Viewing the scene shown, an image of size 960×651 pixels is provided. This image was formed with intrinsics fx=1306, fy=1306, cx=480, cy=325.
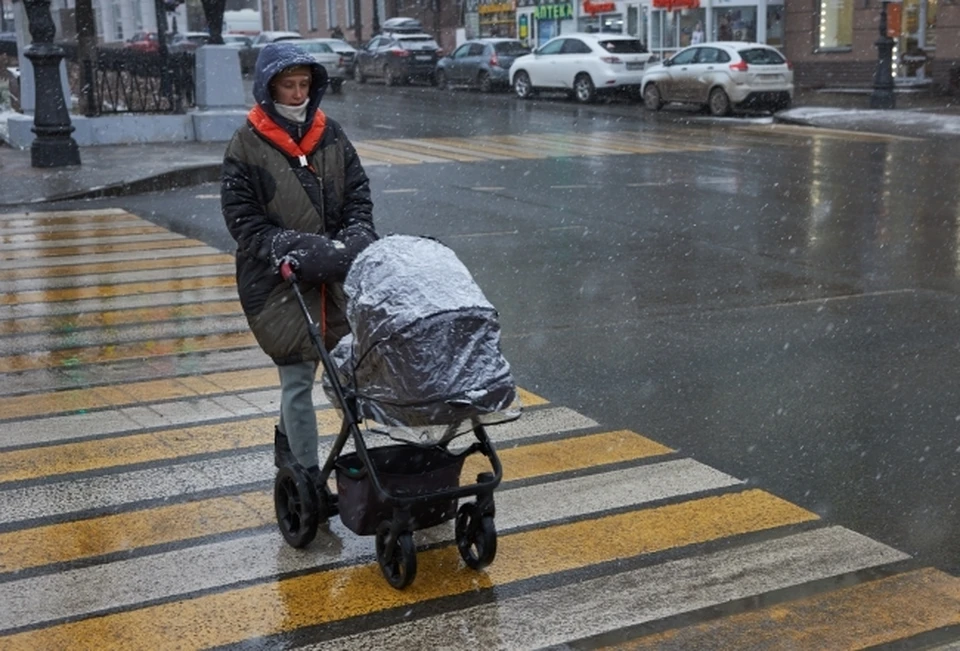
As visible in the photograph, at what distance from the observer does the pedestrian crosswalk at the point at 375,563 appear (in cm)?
424

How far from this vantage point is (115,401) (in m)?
7.01

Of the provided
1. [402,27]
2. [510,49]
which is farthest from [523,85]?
[402,27]

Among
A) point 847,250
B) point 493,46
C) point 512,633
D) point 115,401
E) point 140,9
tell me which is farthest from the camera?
point 140,9

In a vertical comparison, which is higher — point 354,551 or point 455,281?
point 455,281

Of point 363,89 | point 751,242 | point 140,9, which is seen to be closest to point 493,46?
point 363,89

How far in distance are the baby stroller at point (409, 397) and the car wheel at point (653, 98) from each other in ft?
83.7

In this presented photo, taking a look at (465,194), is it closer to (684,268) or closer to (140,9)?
(684,268)

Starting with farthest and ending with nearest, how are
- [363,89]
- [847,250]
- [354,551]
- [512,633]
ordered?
1. [363,89]
2. [847,250]
3. [354,551]
4. [512,633]

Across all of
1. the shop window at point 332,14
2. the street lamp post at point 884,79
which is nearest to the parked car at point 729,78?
the street lamp post at point 884,79

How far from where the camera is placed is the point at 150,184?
1609 centimetres

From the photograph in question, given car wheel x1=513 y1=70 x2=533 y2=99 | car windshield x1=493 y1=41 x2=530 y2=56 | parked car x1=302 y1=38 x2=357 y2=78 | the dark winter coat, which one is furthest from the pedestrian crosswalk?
parked car x1=302 y1=38 x2=357 y2=78

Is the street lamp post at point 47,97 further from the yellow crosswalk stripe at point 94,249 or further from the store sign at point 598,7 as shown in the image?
the store sign at point 598,7

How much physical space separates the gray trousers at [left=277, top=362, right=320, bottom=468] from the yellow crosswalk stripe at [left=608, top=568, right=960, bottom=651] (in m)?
1.53

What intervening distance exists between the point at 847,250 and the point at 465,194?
5328 mm
